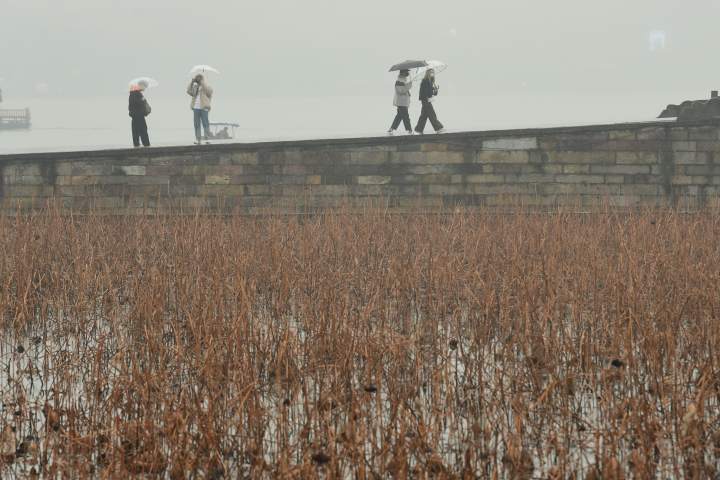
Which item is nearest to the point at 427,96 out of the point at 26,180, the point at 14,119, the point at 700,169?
the point at 700,169

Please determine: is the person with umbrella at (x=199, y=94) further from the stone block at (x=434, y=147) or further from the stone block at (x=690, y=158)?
the stone block at (x=690, y=158)

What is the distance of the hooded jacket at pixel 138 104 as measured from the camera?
16.2 m

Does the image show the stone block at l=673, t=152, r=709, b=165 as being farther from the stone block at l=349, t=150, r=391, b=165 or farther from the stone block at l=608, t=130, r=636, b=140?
the stone block at l=349, t=150, r=391, b=165

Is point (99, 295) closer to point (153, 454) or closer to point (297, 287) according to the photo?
point (297, 287)

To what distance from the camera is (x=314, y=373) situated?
17.5 ft

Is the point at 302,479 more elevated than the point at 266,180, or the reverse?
the point at 266,180

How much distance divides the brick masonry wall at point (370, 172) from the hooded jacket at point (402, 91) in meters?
2.33

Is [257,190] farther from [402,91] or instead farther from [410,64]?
[410,64]

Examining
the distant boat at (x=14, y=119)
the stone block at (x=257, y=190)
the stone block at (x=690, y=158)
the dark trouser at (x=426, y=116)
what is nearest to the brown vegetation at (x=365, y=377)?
the stone block at (x=257, y=190)

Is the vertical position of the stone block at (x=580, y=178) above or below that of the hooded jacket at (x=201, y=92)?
below

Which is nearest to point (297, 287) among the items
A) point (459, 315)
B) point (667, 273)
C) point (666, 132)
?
point (459, 315)

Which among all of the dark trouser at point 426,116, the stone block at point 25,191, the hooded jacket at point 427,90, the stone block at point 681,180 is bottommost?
the stone block at point 25,191

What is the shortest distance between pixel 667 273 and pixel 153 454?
521cm

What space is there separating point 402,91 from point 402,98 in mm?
150
